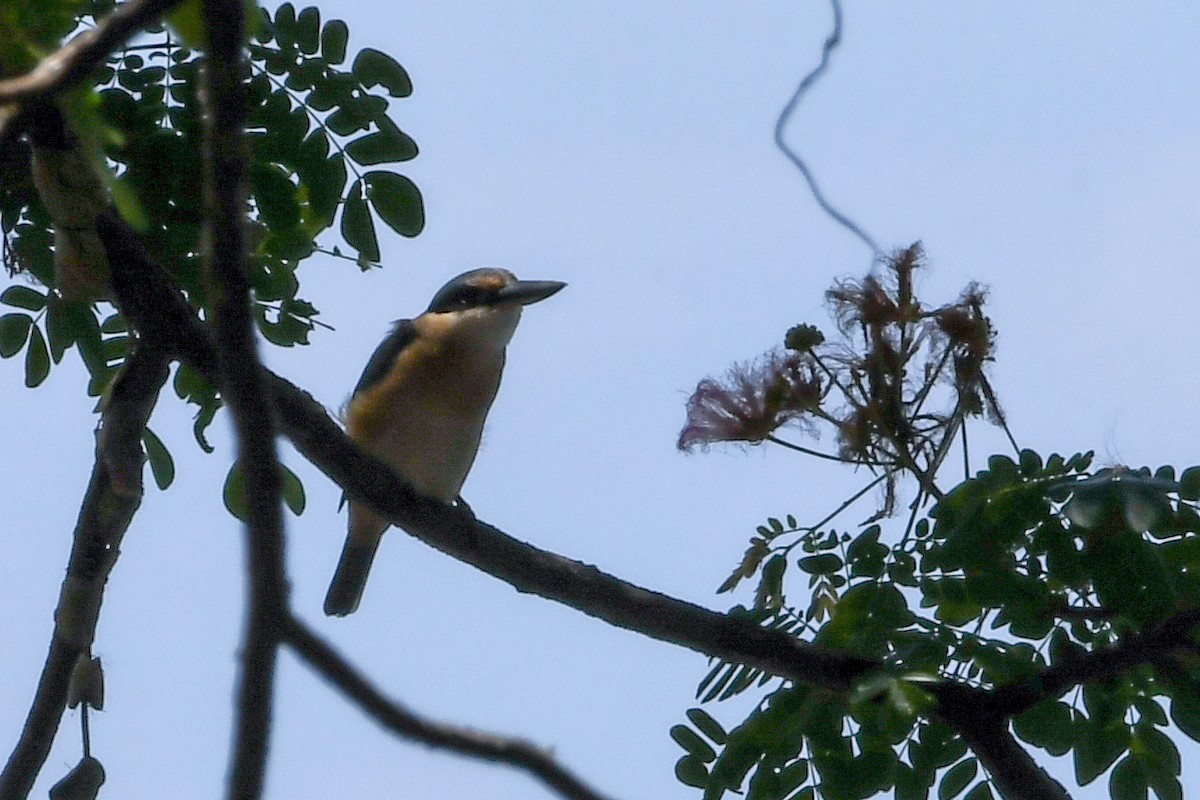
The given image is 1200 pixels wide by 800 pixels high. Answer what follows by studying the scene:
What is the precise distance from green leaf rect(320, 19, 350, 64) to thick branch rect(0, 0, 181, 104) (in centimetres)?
200

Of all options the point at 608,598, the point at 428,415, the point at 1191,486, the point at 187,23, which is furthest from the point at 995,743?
the point at 428,415

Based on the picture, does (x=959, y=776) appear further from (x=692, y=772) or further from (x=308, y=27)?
(x=308, y=27)

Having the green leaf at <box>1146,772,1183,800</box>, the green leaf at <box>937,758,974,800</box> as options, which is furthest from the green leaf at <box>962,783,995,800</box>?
the green leaf at <box>1146,772,1183,800</box>

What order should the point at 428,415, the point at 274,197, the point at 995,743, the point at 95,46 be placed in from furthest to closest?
the point at 428,415 < the point at 274,197 < the point at 995,743 < the point at 95,46

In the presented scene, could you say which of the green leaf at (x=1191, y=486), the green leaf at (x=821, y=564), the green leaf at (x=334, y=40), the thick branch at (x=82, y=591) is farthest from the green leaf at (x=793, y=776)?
the green leaf at (x=334, y=40)

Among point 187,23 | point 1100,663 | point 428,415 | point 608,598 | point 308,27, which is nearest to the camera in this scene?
point 187,23

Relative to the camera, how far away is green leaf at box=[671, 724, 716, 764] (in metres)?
2.85

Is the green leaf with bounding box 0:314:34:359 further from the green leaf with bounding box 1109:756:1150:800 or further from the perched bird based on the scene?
the green leaf with bounding box 1109:756:1150:800

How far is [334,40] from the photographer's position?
3.14m

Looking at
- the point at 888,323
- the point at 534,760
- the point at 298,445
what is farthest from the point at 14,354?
the point at 534,760

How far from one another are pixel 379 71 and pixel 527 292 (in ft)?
5.40

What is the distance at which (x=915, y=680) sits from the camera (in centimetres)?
247

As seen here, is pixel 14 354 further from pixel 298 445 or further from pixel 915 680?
pixel 915 680

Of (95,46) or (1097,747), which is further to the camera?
(1097,747)
